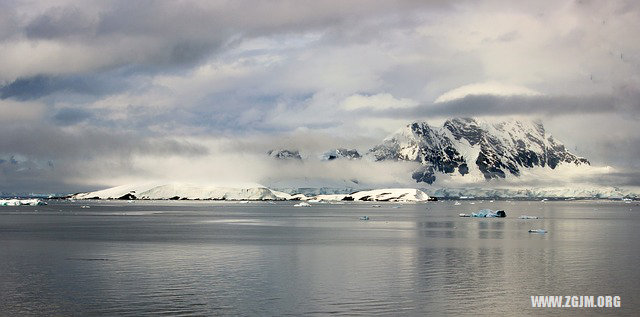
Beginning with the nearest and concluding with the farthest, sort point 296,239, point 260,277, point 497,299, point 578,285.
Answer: point 497,299, point 578,285, point 260,277, point 296,239

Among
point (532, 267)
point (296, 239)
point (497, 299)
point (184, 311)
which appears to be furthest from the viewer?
point (296, 239)

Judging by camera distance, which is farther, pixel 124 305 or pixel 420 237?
pixel 420 237

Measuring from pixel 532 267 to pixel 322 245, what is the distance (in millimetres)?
25462

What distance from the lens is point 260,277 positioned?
158 ft

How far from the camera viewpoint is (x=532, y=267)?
5397 cm

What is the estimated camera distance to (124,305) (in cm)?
3756

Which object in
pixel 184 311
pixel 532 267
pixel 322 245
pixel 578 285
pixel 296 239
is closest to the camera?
pixel 184 311


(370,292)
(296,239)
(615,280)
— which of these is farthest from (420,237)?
(370,292)

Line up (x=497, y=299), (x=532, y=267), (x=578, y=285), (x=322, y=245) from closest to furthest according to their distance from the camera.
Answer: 1. (x=497, y=299)
2. (x=578, y=285)
3. (x=532, y=267)
4. (x=322, y=245)

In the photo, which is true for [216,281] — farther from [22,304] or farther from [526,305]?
[526,305]

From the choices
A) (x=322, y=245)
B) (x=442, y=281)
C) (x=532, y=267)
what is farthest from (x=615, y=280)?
(x=322, y=245)

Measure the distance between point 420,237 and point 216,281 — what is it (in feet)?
148

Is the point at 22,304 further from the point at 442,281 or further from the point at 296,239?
the point at 296,239

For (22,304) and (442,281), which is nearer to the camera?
(22,304)
